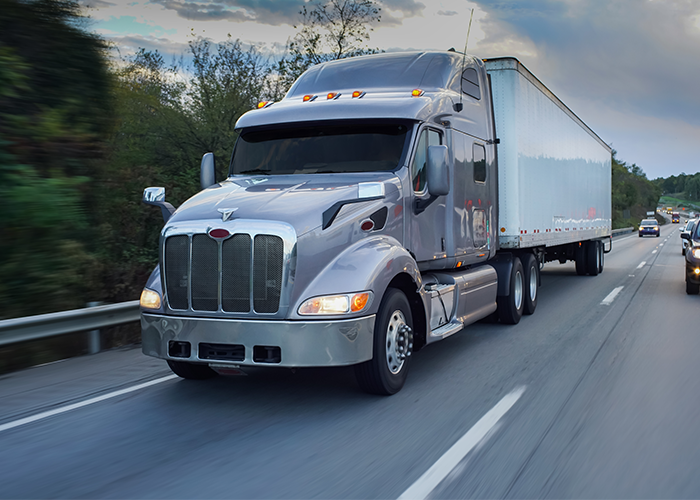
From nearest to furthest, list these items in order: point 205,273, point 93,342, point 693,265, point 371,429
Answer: point 371,429 → point 205,273 → point 93,342 → point 693,265

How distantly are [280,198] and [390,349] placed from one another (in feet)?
5.52

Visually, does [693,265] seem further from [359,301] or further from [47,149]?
[47,149]

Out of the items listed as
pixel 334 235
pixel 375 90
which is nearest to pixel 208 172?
pixel 375 90

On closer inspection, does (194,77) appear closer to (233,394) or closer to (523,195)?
(523,195)

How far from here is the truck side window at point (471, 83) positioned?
8781 mm

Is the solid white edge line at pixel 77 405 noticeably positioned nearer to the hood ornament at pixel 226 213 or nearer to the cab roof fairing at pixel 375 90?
the hood ornament at pixel 226 213

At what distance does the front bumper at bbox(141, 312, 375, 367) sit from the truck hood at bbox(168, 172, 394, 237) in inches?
31.7

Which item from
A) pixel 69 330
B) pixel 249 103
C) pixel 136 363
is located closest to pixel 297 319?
pixel 136 363

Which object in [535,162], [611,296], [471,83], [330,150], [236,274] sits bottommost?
[611,296]

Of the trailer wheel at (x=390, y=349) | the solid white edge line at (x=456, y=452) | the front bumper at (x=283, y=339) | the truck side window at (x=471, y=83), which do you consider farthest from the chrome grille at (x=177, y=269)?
the truck side window at (x=471, y=83)

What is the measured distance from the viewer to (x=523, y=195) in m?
10.4

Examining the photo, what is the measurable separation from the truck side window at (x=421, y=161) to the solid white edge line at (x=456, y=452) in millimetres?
2295

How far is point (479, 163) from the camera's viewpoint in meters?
9.05

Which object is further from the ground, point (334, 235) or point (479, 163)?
point (479, 163)
